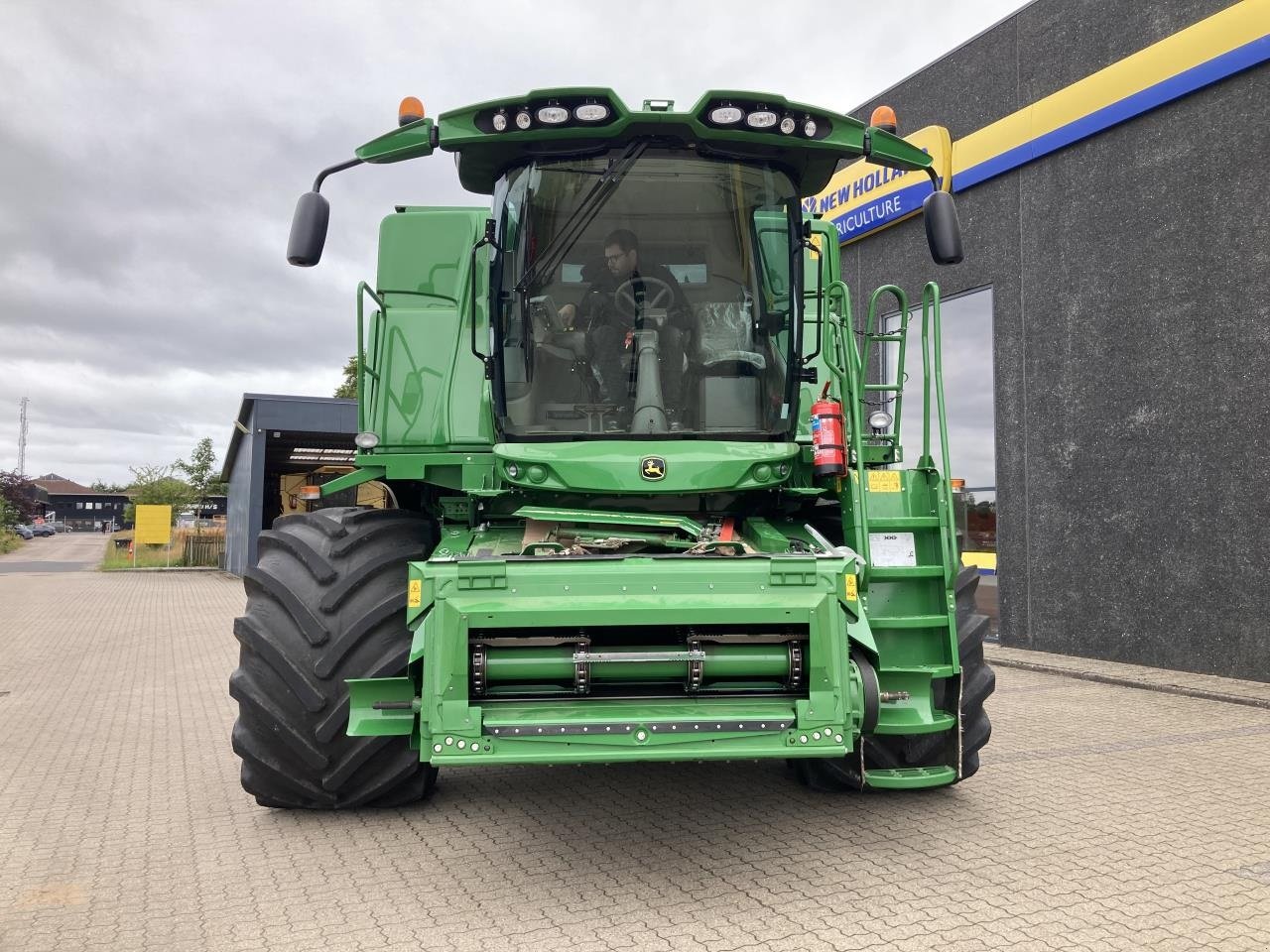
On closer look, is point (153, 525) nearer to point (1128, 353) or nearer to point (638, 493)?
point (1128, 353)

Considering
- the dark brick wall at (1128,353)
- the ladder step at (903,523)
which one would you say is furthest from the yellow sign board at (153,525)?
the ladder step at (903,523)

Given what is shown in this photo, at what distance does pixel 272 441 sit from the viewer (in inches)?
1103

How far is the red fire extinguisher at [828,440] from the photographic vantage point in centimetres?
428

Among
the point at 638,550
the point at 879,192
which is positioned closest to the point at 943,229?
the point at 638,550

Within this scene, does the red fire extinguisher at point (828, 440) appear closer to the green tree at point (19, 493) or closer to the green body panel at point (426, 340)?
the green body panel at point (426, 340)

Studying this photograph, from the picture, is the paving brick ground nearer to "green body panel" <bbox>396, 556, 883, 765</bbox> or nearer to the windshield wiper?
"green body panel" <bbox>396, 556, 883, 765</bbox>

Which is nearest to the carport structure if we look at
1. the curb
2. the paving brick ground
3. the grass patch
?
the grass patch

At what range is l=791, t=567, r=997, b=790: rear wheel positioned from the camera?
14.6 ft

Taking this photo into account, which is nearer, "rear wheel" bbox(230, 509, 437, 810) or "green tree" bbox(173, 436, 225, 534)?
"rear wheel" bbox(230, 509, 437, 810)

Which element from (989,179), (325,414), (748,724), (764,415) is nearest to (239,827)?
(748,724)

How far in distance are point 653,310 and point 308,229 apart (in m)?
1.54

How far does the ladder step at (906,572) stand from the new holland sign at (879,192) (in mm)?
7817

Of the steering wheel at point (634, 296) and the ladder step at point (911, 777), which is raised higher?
the steering wheel at point (634, 296)

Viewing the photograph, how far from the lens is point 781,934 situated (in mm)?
3217
